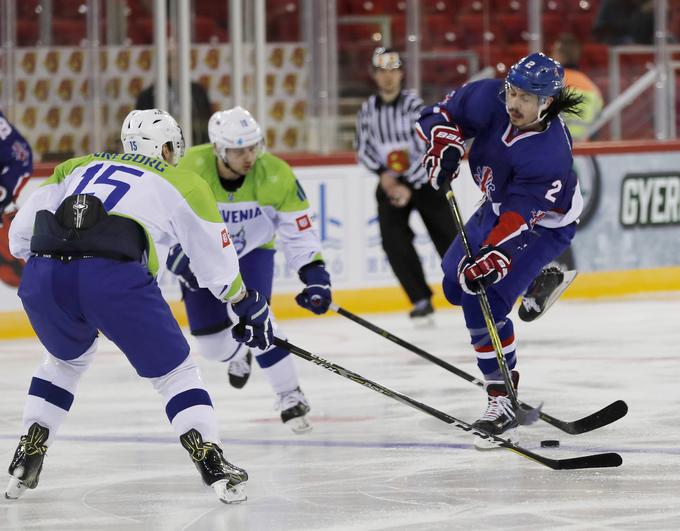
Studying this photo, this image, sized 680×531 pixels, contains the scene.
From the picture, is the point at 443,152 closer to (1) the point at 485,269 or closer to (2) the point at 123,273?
(1) the point at 485,269

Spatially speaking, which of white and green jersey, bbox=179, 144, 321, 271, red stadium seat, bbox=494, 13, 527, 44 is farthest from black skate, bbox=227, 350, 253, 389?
red stadium seat, bbox=494, 13, 527, 44

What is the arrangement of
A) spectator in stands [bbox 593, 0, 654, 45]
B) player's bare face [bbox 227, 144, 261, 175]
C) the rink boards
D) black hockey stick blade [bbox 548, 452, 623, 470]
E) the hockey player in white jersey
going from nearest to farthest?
1. the hockey player in white jersey
2. black hockey stick blade [bbox 548, 452, 623, 470]
3. player's bare face [bbox 227, 144, 261, 175]
4. the rink boards
5. spectator in stands [bbox 593, 0, 654, 45]

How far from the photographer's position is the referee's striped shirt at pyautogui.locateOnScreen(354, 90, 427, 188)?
7.11 m

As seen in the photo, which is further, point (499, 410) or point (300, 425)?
point (300, 425)

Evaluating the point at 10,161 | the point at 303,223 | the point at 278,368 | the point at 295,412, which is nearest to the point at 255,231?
the point at 303,223

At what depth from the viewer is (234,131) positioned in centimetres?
440

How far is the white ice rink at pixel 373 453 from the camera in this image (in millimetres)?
3432

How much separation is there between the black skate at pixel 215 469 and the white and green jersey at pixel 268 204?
45.5 inches

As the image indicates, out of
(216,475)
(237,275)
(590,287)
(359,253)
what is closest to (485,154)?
(237,275)

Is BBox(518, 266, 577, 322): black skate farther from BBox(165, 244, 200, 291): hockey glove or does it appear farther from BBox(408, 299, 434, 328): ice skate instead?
BBox(408, 299, 434, 328): ice skate

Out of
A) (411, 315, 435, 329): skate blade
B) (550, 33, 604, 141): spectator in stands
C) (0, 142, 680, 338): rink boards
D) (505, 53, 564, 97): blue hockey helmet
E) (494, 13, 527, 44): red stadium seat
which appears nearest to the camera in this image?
(505, 53, 564, 97): blue hockey helmet

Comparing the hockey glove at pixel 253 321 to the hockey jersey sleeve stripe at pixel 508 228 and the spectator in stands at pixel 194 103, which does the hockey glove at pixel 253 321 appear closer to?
the hockey jersey sleeve stripe at pixel 508 228

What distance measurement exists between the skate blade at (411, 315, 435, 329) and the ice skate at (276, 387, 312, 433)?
97.7 inches

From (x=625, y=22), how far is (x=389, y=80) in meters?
2.28
